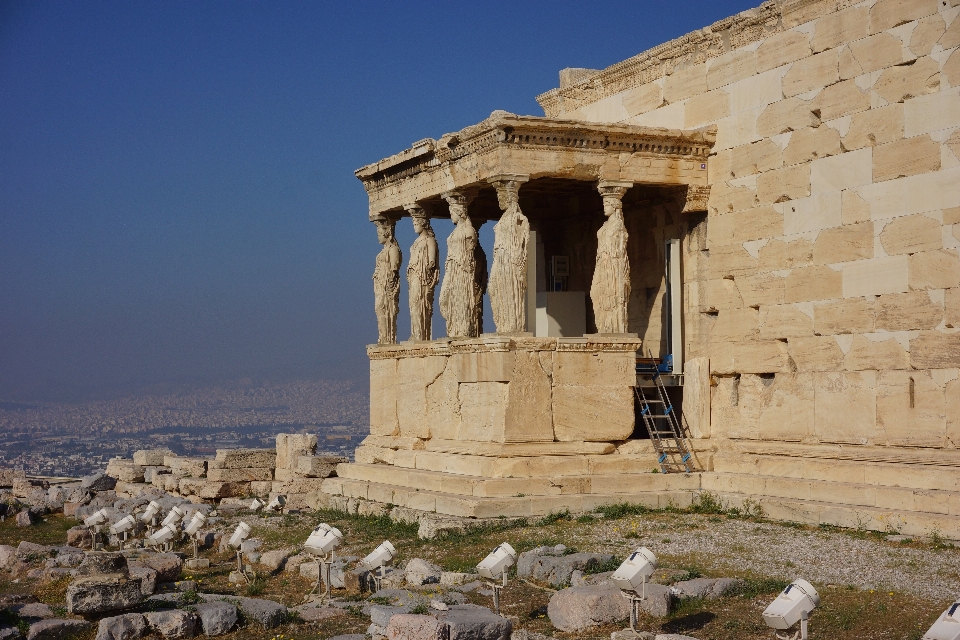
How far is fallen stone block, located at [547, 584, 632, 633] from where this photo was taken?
9.38 m

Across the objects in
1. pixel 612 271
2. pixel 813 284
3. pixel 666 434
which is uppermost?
pixel 612 271

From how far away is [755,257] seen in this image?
50.0ft

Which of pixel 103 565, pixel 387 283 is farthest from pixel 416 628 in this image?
pixel 387 283

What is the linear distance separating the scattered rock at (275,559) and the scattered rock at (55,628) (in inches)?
141

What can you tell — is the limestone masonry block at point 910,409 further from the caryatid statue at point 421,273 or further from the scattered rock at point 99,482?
the scattered rock at point 99,482

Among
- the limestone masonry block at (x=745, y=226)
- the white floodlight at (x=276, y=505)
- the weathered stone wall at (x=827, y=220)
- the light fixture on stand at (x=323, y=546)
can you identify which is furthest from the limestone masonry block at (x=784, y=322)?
the white floodlight at (x=276, y=505)

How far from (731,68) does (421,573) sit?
7.93 metres

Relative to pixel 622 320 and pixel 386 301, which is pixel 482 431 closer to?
pixel 622 320

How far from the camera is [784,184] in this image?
14828 mm

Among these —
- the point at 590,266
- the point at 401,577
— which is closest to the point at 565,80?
the point at 590,266

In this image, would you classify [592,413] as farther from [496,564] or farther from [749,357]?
[496,564]

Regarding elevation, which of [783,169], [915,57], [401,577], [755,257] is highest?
[915,57]

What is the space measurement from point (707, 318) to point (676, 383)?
1.01m

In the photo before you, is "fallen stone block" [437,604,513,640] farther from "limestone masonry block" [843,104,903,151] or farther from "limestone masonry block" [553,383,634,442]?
"limestone masonry block" [843,104,903,151]
